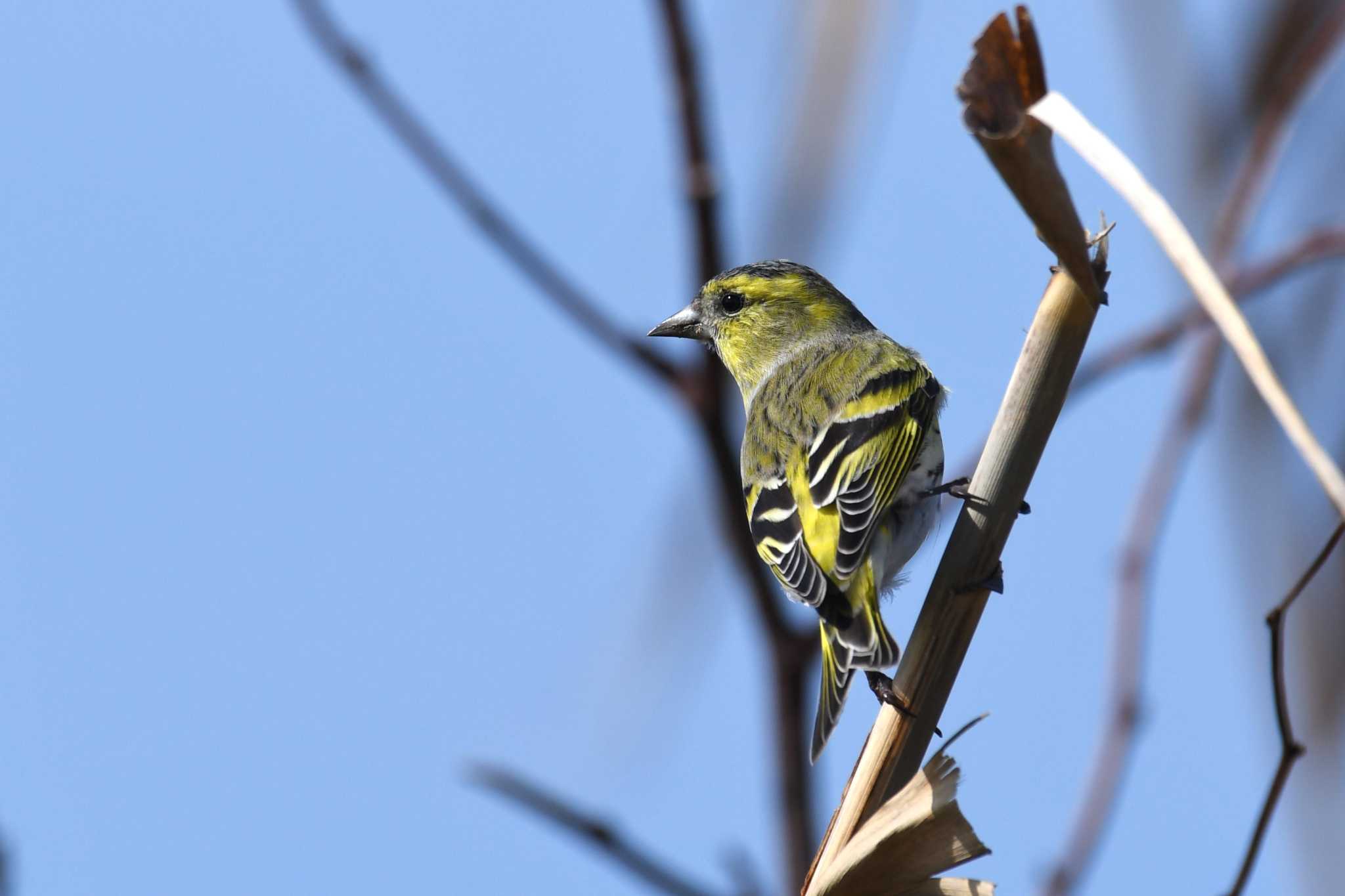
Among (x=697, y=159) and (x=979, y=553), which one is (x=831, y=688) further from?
(x=697, y=159)

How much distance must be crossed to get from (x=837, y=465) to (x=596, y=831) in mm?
1050

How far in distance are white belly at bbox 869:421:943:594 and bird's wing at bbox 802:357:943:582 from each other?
0.13ft

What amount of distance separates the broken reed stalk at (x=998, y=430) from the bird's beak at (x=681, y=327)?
2593 millimetres

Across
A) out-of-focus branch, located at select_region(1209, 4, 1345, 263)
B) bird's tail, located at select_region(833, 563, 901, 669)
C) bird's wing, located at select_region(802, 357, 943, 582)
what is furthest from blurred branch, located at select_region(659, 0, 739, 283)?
out-of-focus branch, located at select_region(1209, 4, 1345, 263)

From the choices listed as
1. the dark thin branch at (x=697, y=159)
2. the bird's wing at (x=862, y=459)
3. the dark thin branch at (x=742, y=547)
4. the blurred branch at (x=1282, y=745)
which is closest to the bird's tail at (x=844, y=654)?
the bird's wing at (x=862, y=459)

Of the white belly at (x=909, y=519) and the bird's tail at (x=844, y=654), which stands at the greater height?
the white belly at (x=909, y=519)

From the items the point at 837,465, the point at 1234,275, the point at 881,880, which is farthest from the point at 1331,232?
the point at 881,880

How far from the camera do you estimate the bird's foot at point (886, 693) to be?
1630 millimetres

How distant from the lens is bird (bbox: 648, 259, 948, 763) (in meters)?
2.82

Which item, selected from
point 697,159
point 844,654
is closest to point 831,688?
point 844,654

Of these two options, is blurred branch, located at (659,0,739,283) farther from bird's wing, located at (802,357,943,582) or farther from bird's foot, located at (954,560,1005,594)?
bird's foot, located at (954,560,1005,594)

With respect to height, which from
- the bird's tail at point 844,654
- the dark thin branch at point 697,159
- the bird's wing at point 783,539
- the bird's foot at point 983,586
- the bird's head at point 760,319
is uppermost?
the bird's head at point 760,319

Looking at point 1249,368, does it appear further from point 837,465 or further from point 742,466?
point 742,466

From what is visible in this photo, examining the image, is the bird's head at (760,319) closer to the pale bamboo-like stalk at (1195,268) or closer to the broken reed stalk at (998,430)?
the broken reed stalk at (998,430)
